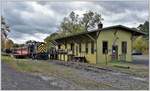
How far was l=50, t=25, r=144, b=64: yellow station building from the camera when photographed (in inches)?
1224

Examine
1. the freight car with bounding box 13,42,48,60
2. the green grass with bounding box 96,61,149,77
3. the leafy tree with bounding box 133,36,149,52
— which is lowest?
the green grass with bounding box 96,61,149,77

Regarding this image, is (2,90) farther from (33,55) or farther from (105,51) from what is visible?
(33,55)

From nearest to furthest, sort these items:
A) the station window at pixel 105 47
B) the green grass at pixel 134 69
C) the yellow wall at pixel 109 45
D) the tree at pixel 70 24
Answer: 1. the green grass at pixel 134 69
2. the yellow wall at pixel 109 45
3. the station window at pixel 105 47
4. the tree at pixel 70 24

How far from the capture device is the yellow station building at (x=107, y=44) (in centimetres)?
3109

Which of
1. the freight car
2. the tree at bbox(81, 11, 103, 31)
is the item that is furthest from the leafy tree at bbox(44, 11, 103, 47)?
→ the freight car

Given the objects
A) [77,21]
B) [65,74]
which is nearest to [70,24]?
[77,21]

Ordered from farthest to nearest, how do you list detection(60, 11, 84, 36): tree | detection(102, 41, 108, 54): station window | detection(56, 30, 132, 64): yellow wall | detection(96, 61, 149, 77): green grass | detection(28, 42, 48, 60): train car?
detection(60, 11, 84, 36): tree
detection(28, 42, 48, 60): train car
detection(102, 41, 108, 54): station window
detection(56, 30, 132, 64): yellow wall
detection(96, 61, 149, 77): green grass

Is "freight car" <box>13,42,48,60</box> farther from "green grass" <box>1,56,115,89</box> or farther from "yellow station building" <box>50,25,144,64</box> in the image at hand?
"green grass" <box>1,56,115,89</box>

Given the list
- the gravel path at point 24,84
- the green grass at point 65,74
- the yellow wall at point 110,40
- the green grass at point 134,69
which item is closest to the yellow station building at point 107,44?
the yellow wall at point 110,40

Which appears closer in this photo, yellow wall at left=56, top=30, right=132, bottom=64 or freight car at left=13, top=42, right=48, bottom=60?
yellow wall at left=56, top=30, right=132, bottom=64

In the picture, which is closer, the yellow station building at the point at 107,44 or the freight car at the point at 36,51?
the yellow station building at the point at 107,44

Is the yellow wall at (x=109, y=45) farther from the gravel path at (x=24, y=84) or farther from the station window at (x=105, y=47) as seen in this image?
the gravel path at (x=24, y=84)

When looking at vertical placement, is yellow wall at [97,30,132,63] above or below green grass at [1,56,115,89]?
above

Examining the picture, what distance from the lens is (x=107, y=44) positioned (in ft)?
104
